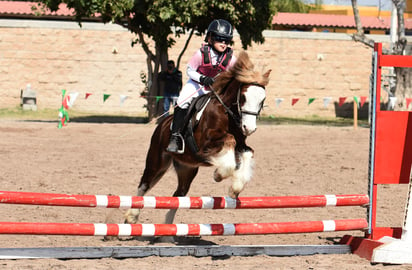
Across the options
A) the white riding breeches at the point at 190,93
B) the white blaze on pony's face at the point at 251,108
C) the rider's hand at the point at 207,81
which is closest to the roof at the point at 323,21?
the white riding breeches at the point at 190,93

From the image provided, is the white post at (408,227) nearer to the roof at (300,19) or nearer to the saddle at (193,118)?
the saddle at (193,118)

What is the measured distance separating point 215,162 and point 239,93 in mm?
649

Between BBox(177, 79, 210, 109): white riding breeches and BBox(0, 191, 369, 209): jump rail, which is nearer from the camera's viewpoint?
BBox(0, 191, 369, 209): jump rail

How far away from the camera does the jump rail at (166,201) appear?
17.3 ft

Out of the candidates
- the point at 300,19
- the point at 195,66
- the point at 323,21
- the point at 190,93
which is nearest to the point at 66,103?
the point at 190,93

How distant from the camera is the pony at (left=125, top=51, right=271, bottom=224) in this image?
19.5ft

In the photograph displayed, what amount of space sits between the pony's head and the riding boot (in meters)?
0.81

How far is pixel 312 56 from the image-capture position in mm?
27266

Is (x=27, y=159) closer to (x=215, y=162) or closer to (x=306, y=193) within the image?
(x=306, y=193)

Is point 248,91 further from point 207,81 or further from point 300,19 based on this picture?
point 300,19

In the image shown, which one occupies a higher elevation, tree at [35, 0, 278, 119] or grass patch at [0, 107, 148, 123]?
tree at [35, 0, 278, 119]

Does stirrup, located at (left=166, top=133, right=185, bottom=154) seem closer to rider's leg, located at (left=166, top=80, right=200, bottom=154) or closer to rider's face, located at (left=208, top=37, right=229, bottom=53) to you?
rider's leg, located at (left=166, top=80, right=200, bottom=154)

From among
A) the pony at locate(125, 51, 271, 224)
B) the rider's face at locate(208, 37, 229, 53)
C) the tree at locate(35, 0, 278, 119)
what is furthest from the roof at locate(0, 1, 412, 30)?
the pony at locate(125, 51, 271, 224)

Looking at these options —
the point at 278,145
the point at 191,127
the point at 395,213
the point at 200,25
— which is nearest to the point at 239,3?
the point at 200,25
